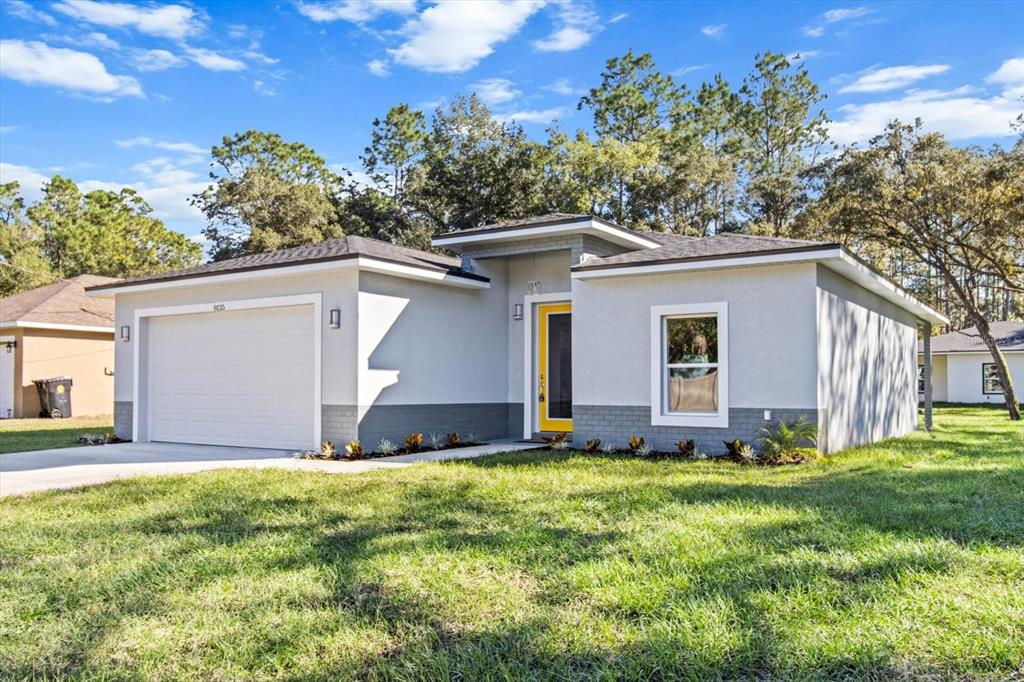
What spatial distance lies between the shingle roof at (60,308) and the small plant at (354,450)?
13.4 m

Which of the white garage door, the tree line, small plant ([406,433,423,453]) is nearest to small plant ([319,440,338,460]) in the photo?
the white garage door

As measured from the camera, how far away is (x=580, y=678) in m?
3.29

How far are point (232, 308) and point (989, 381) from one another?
33611 millimetres

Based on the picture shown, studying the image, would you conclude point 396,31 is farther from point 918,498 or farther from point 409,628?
point 409,628

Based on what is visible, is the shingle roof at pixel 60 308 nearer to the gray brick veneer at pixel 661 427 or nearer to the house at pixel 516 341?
the house at pixel 516 341

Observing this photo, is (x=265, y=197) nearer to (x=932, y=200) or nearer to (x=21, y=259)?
(x=21, y=259)

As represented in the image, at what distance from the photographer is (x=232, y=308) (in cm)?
1305

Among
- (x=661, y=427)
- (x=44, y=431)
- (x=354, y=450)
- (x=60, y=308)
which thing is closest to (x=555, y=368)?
(x=661, y=427)

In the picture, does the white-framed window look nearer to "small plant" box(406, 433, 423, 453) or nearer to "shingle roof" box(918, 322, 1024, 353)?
"small plant" box(406, 433, 423, 453)

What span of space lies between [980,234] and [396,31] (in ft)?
56.4

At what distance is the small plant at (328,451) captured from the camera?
11438mm

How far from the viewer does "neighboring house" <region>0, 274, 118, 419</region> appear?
21.3m

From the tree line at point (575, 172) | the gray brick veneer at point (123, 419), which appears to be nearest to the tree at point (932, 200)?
the tree line at point (575, 172)

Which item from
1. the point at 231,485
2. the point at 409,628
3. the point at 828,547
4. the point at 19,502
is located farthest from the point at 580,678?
the point at 19,502
